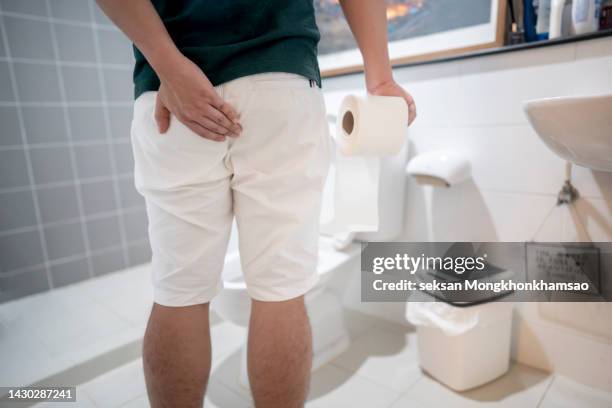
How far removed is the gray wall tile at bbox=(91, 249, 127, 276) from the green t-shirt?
1567mm

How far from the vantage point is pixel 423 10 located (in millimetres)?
1243

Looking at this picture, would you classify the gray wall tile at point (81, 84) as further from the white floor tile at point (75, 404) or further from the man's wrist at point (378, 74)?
the man's wrist at point (378, 74)

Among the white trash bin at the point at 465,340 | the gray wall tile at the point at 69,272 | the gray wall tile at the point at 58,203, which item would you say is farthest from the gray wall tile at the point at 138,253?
the white trash bin at the point at 465,340

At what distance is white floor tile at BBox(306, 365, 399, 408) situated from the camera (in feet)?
3.45

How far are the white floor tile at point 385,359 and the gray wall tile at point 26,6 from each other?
1.75 metres

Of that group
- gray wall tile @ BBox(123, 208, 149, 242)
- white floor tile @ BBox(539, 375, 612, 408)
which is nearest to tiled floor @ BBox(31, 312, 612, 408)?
white floor tile @ BBox(539, 375, 612, 408)

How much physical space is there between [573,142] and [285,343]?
2.23ft

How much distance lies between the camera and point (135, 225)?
1987mm

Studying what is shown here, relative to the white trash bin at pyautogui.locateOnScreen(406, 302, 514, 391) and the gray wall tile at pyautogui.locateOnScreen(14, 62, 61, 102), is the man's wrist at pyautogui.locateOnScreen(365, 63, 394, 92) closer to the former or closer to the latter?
the white trash bin at pyautogui.locateOnScreen(406, 302, 514, 391)

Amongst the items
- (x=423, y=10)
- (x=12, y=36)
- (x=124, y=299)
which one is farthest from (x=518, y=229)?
(x=12, y=36)

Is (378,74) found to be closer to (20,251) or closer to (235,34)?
(235,34)

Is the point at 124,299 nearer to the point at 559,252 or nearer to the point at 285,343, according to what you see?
the point at 285,343

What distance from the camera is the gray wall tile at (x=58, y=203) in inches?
66.7

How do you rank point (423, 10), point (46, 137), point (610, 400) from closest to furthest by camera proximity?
point (610, 400) < point (423, 10) < point (46, 137)
